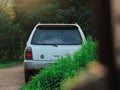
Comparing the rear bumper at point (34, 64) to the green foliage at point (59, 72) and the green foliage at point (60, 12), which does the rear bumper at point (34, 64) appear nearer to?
the green foliage at point (59, 72)

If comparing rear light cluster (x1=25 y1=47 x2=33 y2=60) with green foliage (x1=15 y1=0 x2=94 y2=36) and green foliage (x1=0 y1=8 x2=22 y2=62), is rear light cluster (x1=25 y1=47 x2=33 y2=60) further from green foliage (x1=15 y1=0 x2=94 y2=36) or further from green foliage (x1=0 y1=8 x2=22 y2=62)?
green foliage (x1=0 y1=8 x2=22 y2=62)

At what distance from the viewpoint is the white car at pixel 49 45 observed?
12305 mm

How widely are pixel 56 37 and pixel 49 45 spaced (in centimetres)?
60

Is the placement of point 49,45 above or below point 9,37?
above

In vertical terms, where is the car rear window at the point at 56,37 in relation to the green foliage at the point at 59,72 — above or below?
below

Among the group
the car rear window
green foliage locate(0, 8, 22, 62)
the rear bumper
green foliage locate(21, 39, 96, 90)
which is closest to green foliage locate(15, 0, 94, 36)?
green foliage locate(0, 8, 22, 62)

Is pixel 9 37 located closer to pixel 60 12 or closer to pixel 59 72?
pixel 60 12

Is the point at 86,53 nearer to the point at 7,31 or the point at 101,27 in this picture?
the point at 101,27

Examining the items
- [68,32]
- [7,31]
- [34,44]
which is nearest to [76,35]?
[68,32]

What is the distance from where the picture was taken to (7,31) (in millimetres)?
31109

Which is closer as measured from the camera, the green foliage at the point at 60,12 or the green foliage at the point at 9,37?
the green foliage at the point at 60,12

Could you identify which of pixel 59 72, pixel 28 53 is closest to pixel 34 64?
pixel 28 53

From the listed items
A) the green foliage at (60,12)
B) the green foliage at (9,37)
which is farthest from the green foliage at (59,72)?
the green foliage at (9,37)

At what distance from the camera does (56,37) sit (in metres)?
13.0
